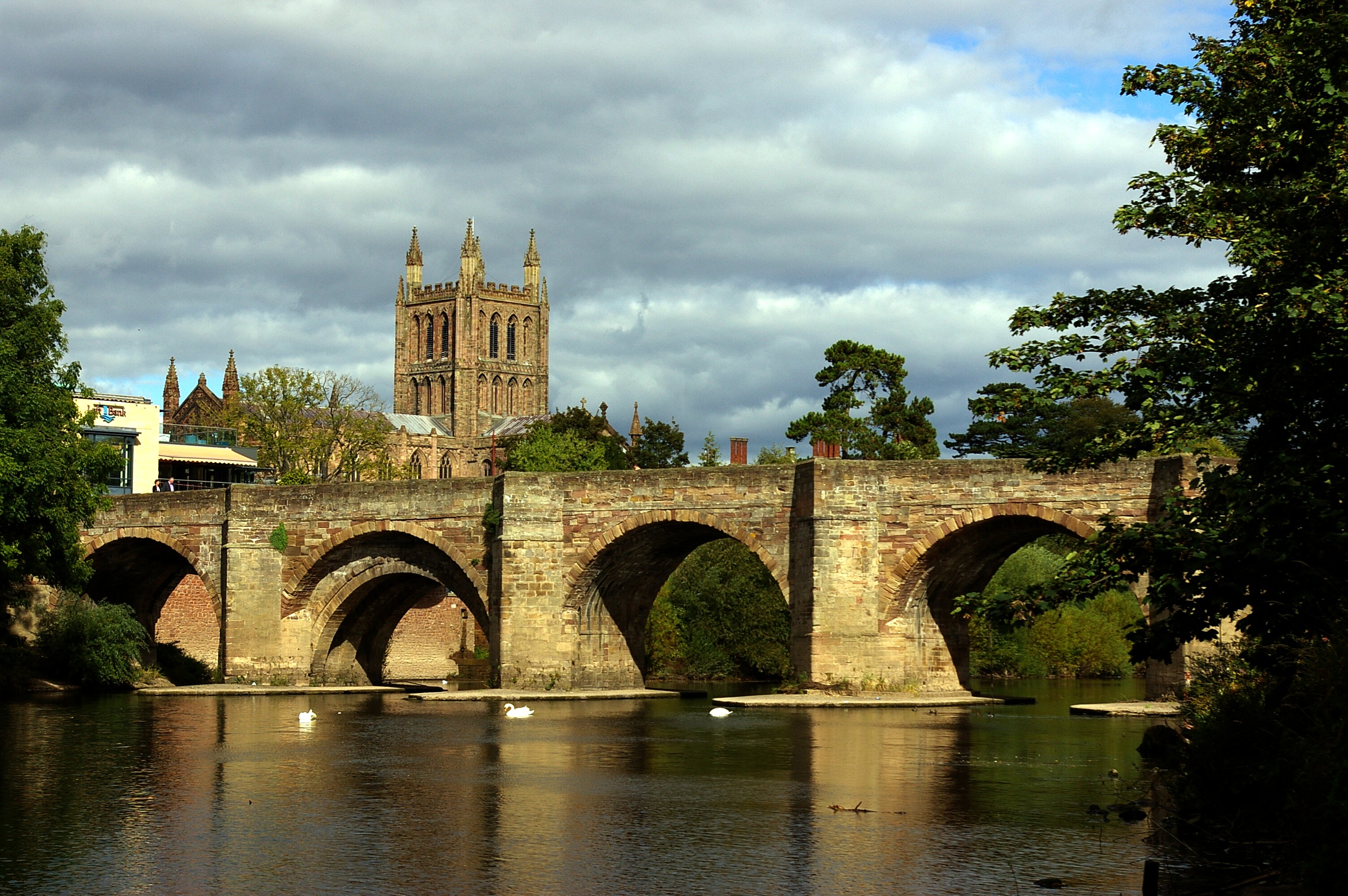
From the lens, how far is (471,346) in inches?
5335

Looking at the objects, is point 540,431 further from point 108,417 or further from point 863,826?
point 863,826

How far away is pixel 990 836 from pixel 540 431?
64.1m

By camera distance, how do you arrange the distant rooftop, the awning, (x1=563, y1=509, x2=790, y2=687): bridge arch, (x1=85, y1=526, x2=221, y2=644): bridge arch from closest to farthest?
→ (x1=563, y1=509, x2=790, y2=687): bridge arch < (x1=85, y1=526, x2=221, y2=644): bridge arch < the awning < the distant rooftop

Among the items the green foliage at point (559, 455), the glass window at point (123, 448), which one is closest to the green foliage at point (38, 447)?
the glass window at point (123, 448)

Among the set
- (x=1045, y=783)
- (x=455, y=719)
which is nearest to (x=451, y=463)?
(x=455, y=719)

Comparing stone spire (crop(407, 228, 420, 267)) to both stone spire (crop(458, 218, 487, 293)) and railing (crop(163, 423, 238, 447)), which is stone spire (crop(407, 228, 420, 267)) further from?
railing (crop(163, 423, 238, 447))

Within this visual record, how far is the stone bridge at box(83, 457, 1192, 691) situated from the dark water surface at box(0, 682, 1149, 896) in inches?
181

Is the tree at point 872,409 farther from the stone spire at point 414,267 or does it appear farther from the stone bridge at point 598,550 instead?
the stone spire at point 414,267

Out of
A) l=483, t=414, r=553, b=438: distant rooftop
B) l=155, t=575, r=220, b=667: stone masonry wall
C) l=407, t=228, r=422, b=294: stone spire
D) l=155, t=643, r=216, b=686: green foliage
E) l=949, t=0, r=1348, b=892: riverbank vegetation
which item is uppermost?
l=407, t=228, r=422, b=294: stone spire

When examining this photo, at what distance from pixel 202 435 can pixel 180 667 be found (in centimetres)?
2568

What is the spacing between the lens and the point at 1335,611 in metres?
12.4

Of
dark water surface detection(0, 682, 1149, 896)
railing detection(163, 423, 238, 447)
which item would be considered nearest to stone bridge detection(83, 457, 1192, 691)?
dark water surface detection(0, 682, 1149, 896)

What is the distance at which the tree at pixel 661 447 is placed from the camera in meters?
84.2

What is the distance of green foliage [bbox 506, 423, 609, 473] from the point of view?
6888cm
